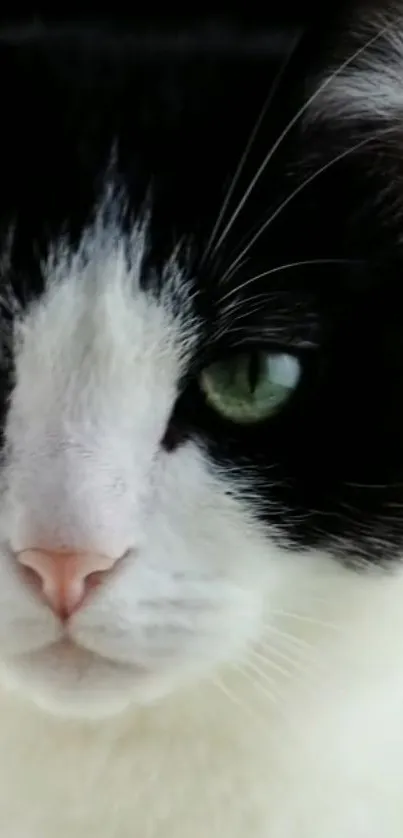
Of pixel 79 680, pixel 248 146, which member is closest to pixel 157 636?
pixel 79 680

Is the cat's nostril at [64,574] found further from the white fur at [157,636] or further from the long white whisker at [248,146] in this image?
the long white whisker at [248,146]

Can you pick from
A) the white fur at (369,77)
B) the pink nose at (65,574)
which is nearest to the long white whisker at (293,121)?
the white fur at (369,77)

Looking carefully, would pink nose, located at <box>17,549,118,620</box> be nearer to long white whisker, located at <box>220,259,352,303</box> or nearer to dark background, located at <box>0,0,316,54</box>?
long white whisker, located at <box>220,259,352,303</box>

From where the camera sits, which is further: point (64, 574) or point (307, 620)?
point (307, 620)

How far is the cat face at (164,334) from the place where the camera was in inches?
25.2

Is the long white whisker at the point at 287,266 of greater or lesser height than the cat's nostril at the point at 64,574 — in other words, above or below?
above

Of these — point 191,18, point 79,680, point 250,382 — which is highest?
point 191,18

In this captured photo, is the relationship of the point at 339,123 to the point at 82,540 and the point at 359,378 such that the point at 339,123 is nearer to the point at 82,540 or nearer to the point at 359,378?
the point at 359,378

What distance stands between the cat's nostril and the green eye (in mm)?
114

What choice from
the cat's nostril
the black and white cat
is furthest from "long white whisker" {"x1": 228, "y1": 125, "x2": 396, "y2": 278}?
the cat's nostril

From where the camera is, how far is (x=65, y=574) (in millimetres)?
619

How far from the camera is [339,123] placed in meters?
0.69

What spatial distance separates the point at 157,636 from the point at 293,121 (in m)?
0.31

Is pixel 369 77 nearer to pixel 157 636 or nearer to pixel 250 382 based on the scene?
pixel 250 382
